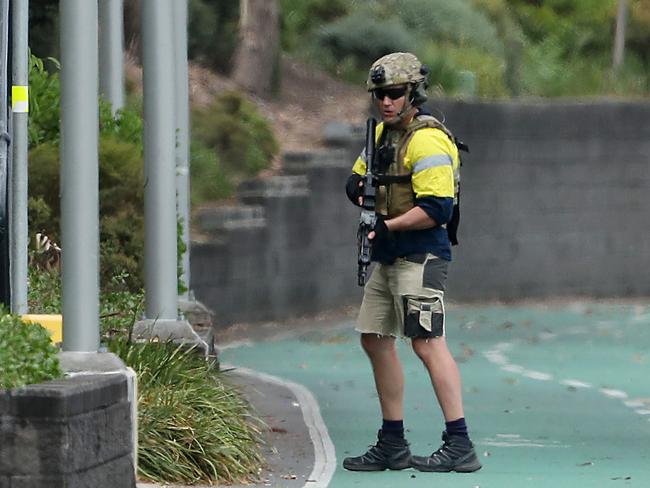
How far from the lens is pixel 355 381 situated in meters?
13.4

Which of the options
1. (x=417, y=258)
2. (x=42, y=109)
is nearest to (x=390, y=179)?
(x=417, y=258)

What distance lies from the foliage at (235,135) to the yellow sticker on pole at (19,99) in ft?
30.5

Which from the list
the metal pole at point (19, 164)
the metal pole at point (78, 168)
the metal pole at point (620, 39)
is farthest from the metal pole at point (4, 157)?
the metal pole at point (620, 39)

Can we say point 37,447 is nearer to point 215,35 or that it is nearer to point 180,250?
point 180,250

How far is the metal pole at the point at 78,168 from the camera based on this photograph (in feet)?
25.5

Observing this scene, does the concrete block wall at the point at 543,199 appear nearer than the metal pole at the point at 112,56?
No

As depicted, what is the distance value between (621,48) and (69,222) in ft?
63.5

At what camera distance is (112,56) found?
1487 centimetres

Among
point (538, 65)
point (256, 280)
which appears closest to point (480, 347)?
point (256, 280)

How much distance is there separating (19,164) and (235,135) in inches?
401

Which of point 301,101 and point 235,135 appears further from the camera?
point 301,101

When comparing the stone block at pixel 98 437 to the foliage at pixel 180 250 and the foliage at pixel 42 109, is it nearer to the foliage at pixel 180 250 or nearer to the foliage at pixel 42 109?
the foliage at pixel 180 250

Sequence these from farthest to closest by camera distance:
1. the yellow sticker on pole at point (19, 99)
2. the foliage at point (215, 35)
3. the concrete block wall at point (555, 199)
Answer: the foliage at point (215, 35) < the concrete block wall at point (555, 199) < the yellow sticker on pole at point (19, 99)

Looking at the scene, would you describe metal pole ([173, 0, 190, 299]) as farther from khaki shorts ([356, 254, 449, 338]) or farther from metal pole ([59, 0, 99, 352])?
metal pole ([59, 0, 99, 352])
